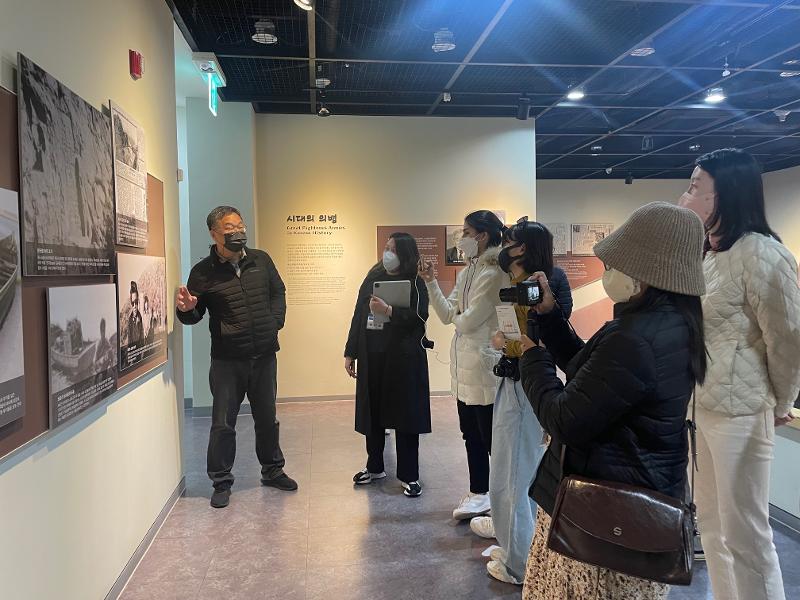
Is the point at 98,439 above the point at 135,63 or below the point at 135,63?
below

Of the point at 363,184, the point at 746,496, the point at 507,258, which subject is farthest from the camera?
the point at 363,184

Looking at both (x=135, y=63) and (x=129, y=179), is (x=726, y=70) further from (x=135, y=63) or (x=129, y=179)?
(x=129, y=179)

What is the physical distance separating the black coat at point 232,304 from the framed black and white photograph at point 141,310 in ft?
0.82

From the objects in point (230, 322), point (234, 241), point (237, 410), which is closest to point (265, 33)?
point (234, 241)

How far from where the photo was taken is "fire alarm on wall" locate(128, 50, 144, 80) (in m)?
2.55

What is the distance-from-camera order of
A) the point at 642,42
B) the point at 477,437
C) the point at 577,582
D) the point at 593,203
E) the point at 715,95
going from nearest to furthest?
the point at 577,582, the point at 477,437, the point at 642,42, the point at 715,95, the point at 593,203

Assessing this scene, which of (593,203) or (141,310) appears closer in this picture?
(141,310)

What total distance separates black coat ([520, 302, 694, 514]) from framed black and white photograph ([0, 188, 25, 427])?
1.36 meters

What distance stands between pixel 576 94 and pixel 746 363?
415 centimetres

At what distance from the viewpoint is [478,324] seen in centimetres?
260

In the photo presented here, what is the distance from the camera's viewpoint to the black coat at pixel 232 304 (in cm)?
326

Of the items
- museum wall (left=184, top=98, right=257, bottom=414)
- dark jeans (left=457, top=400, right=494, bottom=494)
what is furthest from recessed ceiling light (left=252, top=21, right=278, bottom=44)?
dark jeans (left=457, top=400, right=494, bottom=494)

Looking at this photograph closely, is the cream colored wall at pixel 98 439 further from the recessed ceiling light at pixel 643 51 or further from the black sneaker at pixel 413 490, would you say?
the recessed ceiling light at pixel 643 51

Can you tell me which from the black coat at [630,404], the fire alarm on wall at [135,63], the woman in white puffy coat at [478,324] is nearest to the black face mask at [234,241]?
the fire alarm on wall at [135,63]
